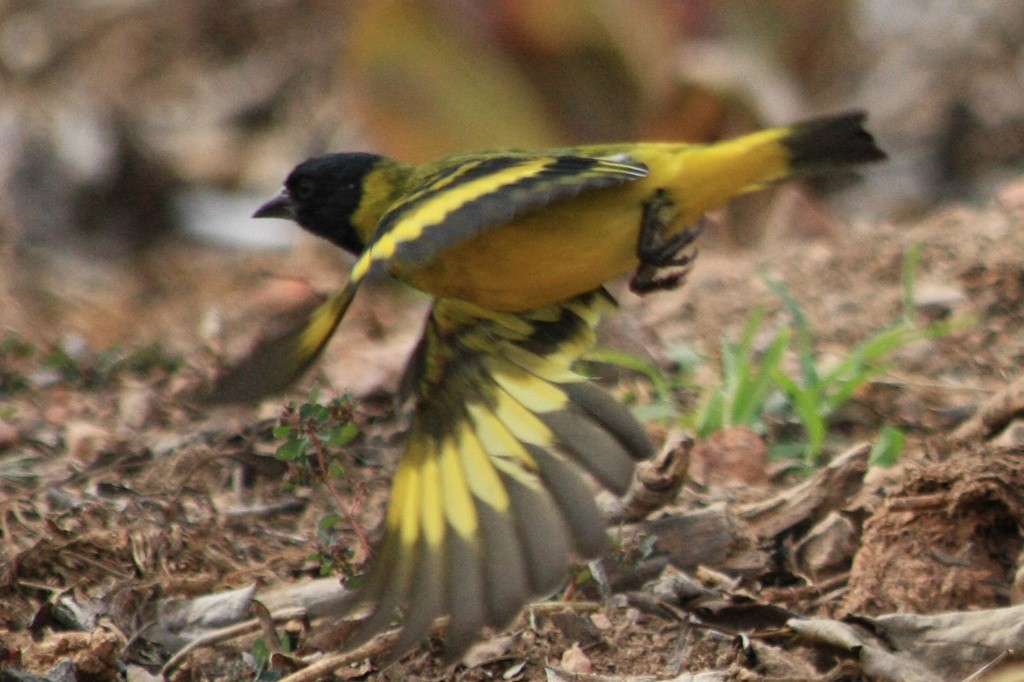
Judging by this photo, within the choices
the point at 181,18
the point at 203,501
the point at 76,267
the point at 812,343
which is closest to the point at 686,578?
the point at 203,501

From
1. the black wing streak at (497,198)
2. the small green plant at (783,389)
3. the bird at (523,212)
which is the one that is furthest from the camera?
the small green plant at (783,389)

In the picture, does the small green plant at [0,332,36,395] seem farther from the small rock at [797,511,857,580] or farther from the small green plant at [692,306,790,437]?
the small rock at [797,511,857,580]

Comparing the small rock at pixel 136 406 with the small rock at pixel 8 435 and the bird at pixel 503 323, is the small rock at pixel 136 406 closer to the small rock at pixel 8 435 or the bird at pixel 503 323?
the small rock at pixel 8 435

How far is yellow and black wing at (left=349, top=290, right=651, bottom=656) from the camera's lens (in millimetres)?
2910

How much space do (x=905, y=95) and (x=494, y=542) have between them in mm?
6348

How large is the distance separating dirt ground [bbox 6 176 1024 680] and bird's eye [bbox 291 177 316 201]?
28.0 inches

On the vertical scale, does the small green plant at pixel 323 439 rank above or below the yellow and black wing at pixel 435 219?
below

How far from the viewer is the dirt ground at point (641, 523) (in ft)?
10.4

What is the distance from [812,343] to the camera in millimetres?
4996

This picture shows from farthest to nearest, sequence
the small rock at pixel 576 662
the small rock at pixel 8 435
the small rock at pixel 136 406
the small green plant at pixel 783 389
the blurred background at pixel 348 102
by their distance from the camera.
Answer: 1. the blurred background at pixel 348 102
2. the small rock at pixel 136 406
3. the small rock at pixel 8 435
4. the small green plant at pixel 783 389
5. the small rock at pixel 576 662

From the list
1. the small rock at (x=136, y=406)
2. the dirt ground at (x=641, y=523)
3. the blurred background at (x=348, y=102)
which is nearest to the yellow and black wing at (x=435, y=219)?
the dirt ground at (x=641, y=523)

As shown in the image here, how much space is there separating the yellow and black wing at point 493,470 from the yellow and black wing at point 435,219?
402mm

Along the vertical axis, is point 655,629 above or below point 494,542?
below

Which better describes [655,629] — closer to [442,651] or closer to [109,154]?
[442,651]
